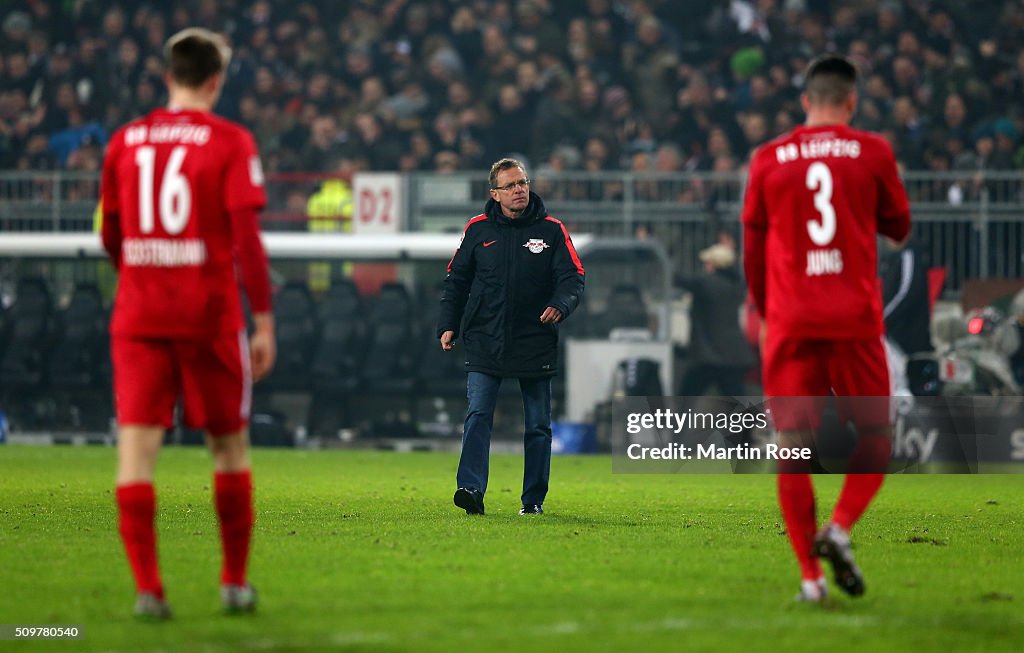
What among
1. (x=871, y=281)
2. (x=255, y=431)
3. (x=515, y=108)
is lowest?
(x=255, y=431)

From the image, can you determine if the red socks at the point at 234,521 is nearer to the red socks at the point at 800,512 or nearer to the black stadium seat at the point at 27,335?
the red socks at the point at 800,512

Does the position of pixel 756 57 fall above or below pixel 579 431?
above

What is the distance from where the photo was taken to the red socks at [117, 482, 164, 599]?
6.14 m

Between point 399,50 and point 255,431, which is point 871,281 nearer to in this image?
point 255,431

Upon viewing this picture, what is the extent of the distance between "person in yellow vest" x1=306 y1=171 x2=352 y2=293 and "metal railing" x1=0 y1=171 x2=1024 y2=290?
0.46ft

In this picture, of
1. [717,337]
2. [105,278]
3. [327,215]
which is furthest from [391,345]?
[105,278]

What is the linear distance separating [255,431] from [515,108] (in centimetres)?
674

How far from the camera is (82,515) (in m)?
10.4

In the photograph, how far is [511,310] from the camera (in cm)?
1088

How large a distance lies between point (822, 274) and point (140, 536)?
9.72ft

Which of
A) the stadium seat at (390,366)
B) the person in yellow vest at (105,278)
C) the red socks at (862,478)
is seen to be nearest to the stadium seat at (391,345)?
the stadium seat at (390,366)

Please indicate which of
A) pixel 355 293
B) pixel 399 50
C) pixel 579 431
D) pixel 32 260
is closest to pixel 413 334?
pixel 355 293

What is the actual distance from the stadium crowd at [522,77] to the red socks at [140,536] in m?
15.8

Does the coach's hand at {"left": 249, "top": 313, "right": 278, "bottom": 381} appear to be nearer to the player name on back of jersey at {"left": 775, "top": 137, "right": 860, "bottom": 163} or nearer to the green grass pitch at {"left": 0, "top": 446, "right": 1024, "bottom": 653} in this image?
the green grass pitch at {"left": 0, "top": 446, "right": 1024, "bottom": 653}
